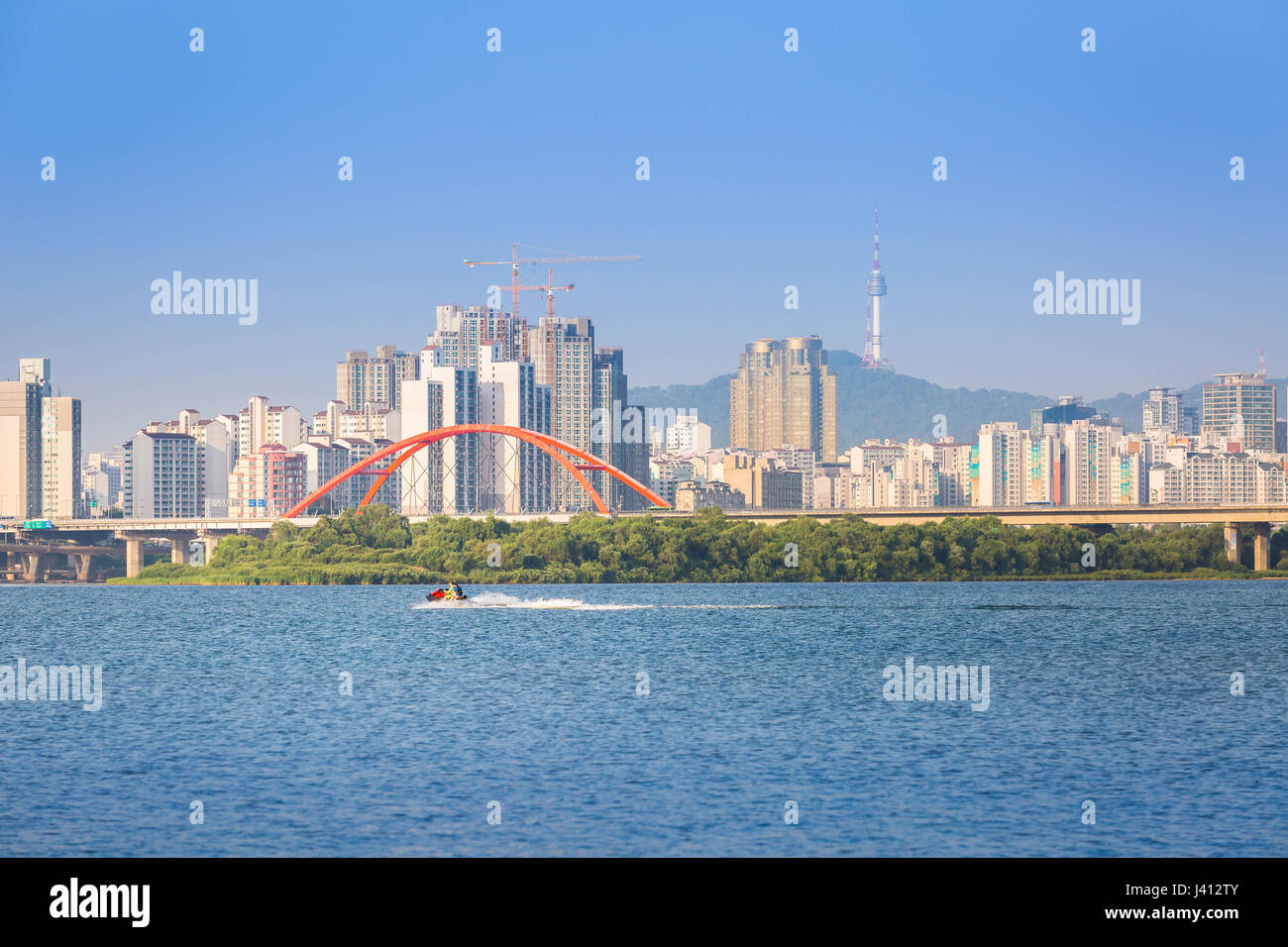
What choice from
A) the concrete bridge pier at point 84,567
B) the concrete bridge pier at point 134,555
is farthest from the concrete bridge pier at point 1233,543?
the concrete bridge pier at point 84,567

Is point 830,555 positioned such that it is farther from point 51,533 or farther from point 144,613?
point 51,533

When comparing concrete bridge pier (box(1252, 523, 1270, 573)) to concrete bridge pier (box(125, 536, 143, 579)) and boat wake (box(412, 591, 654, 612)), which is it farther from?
concrete bridge pier (box(125, 536, 143, 579))

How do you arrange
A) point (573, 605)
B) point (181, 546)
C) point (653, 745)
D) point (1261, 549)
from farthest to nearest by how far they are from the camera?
point (181, 546), point (1261, 549), point (573, 605), point (653, 745)

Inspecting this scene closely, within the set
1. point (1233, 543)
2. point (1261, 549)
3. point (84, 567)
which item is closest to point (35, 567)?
point (84, 567)

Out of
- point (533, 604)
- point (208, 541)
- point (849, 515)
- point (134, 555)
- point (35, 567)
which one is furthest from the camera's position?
point (35, 567)

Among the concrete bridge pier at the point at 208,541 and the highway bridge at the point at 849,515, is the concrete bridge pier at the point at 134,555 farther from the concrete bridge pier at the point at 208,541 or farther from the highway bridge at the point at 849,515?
the concrete bridge pier at the point at 208,541

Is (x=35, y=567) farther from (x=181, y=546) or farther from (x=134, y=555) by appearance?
(x=181, y=546)
